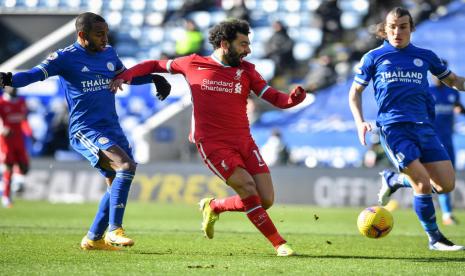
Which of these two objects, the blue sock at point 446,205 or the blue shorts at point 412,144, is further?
the blue sock at point 446,205

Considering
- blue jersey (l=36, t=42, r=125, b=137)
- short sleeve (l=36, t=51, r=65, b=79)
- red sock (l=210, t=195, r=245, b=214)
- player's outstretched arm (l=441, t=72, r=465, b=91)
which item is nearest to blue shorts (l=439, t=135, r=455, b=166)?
player's outstretched arm (l=441, t=72, r=465, b=91)

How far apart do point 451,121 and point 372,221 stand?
5.81 m

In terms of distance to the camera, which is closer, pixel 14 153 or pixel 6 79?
pixel 6 79

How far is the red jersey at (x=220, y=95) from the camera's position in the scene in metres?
9.24

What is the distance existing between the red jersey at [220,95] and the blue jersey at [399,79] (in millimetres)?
1303

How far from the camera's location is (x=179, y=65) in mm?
9523

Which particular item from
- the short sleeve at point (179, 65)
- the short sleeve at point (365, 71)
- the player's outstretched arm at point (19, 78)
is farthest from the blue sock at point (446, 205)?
the player's outstretched arm at point (19, 78)

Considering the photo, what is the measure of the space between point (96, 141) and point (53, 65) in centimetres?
94

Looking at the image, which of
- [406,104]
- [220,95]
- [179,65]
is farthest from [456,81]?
[179,65]

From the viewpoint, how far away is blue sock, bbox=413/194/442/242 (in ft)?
32.3

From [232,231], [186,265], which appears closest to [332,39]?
[232,231]

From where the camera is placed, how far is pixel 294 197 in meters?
21.1

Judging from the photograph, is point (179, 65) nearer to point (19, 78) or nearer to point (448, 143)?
point (19, 78)

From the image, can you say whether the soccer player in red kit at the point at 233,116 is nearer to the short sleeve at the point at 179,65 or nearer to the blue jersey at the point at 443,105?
the short sleeve at the point at 179,65
